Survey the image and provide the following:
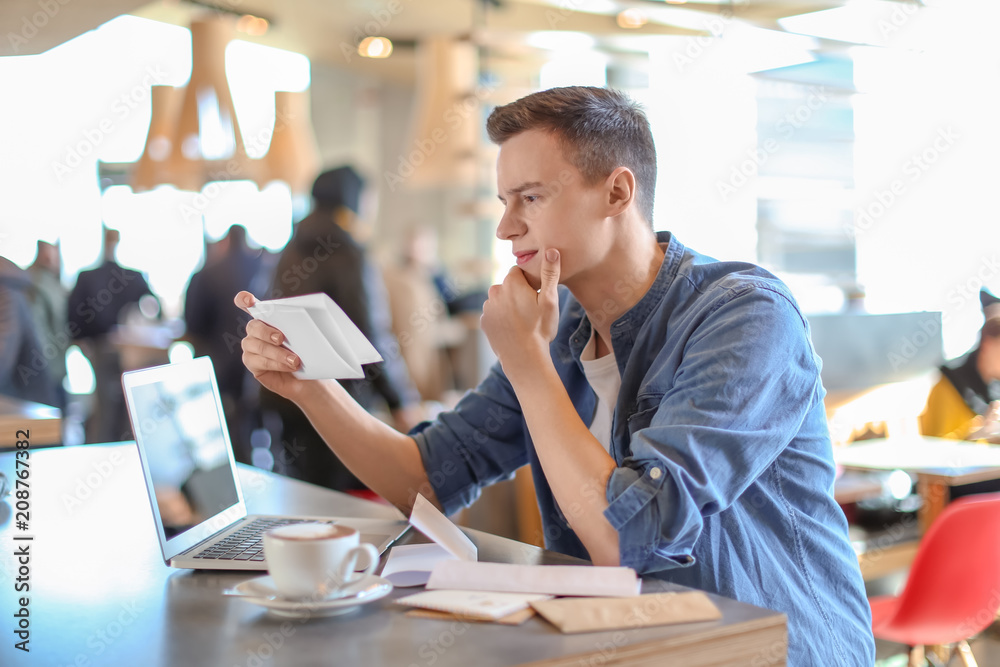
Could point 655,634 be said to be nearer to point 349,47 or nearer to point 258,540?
point 258,540

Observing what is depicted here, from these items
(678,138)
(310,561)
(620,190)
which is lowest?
(310,561)

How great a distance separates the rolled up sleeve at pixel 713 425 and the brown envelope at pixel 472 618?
19 cm

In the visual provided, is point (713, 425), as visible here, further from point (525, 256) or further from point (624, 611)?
point (525, 256)

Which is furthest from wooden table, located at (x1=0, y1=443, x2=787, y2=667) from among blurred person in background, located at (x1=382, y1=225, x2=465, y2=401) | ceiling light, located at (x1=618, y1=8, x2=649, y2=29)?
ceiling light, located at (x1=618, y1=8, x2=649, y2=29)

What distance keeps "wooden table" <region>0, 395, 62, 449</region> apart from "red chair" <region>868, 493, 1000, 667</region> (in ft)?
6.17

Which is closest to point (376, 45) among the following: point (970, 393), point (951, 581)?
point (970, 393)

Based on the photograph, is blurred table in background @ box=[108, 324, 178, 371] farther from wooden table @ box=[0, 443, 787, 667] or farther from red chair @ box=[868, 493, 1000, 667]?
wooden table @ box=[0, 443, 787, 667]

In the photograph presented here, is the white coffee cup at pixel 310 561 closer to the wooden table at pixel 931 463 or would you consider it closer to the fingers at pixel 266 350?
the fingers at pixel 266 350

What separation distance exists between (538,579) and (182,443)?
50cm

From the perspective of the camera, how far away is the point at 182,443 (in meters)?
1.10

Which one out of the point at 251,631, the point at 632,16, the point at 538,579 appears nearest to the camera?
the point at 251,631

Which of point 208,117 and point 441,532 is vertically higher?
point 208,117

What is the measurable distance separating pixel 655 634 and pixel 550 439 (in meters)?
0.35

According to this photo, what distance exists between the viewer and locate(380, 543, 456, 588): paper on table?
0.92m
